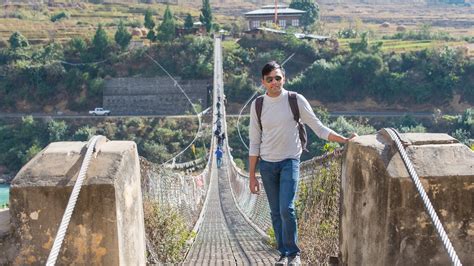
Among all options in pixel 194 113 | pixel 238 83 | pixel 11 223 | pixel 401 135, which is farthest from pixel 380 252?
pixel 238 83

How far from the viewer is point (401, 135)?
2596 millimetres

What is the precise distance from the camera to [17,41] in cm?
3734

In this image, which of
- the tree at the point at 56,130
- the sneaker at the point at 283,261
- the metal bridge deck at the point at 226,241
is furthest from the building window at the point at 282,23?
the sneaker at the point at 283,261

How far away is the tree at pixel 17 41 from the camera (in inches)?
1469

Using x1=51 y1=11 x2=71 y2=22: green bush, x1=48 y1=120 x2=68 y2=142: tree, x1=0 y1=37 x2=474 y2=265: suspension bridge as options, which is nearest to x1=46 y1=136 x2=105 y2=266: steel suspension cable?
x1=0 y1=37 x2=474 y2=265: suspension bridge

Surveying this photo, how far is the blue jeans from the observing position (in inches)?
115

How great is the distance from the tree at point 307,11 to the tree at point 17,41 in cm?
1707

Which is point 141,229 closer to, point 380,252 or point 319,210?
point 380,252

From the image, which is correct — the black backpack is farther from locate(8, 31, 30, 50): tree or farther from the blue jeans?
locate(8, 31, 30, 50): tree

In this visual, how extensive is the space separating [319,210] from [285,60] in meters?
31.5

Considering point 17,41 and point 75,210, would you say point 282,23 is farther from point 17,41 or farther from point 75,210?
point 75,210

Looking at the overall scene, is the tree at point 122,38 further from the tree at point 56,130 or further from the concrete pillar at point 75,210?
the concrete pillar at point 75,210

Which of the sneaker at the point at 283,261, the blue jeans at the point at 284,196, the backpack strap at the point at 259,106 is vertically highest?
the backpack strap at the point at 259,106

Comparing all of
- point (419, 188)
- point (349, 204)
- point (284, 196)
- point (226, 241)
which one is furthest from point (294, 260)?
point (226, 241)
